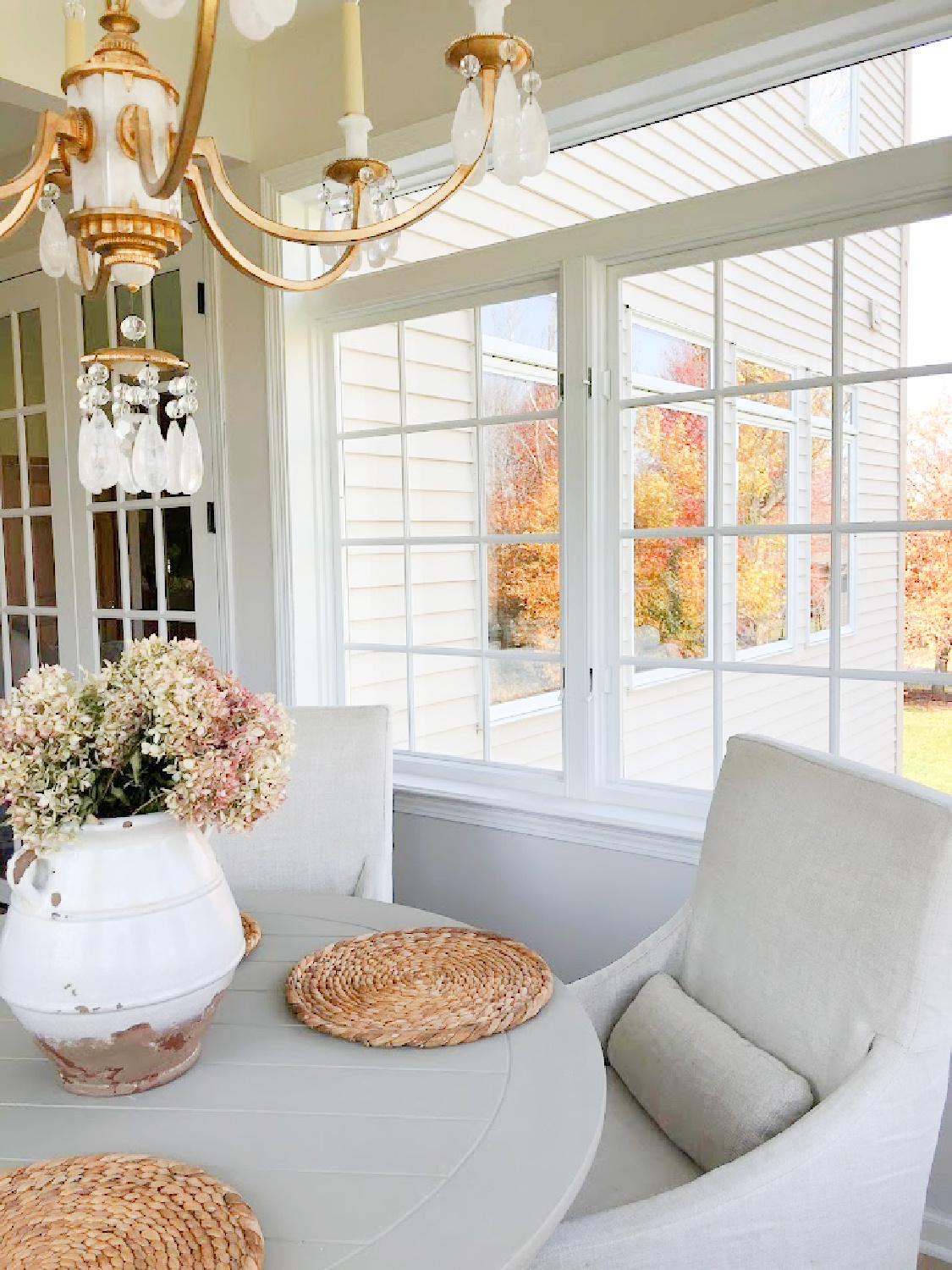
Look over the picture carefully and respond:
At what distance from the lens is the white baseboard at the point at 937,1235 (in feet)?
5.96

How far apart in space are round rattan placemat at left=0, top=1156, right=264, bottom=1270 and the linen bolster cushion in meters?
0.67

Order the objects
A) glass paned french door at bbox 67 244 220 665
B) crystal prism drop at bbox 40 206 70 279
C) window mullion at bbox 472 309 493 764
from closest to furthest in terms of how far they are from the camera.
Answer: crystal prism drop at bbox 40 206 70 279 < window mullion at bbox 472 309 493 764 < glass paned french door at bbox 67 244 220 665

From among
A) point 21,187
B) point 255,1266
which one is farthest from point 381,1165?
point 21,187

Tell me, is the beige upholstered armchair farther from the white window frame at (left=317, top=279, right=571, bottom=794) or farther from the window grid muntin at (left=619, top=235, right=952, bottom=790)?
the white window frame at (left=317, top=279, right=571, bottom=794)

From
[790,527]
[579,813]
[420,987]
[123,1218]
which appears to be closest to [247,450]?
[579,813]

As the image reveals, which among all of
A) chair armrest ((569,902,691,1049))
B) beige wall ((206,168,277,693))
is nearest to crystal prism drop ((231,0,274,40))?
chair armrest ((569,902,691,1049))

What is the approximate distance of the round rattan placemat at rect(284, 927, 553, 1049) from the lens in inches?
47.1

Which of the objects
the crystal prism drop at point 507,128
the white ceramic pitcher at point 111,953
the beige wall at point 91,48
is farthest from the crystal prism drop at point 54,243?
the beige wall at point 91,48

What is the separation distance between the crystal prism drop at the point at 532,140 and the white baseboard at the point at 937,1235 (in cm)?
190

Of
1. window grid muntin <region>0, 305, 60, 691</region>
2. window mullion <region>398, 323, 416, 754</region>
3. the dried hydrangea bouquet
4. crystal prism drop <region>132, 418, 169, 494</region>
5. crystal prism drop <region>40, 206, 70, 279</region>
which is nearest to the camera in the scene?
the dried hydrangea bouquet

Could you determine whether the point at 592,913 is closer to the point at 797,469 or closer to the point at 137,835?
the point at 797,469

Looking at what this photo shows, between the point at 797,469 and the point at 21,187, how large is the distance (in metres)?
1.57

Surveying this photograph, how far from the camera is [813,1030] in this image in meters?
1.27

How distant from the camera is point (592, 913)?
2287mm
